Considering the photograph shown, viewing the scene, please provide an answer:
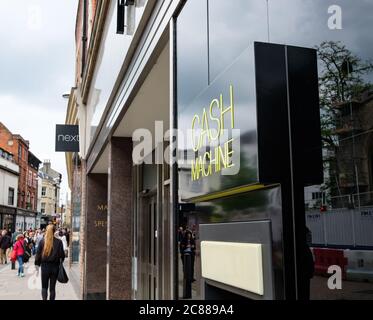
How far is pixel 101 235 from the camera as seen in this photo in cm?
1182

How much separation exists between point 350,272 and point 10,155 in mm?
56029

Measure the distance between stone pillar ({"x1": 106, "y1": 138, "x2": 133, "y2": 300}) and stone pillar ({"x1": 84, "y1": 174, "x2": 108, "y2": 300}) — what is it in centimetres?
336

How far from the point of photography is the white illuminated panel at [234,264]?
1907 mm

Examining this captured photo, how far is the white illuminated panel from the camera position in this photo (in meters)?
1.91

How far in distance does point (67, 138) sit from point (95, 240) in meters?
3.80

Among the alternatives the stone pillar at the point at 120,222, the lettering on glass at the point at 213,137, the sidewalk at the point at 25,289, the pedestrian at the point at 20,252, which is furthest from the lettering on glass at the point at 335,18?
the pedestrian at the point at 20,252

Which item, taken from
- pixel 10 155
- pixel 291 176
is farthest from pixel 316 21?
pixel 10 155

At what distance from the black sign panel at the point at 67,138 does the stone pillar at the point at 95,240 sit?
1.57m

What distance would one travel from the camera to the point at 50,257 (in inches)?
340

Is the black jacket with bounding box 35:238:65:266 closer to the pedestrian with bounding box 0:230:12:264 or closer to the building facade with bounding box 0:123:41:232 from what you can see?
the pedestrian with bounding box 0:230:12:264

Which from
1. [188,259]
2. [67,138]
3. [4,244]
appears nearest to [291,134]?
[188,259]

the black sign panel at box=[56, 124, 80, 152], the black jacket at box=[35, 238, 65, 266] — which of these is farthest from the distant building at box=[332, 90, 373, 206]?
the black sign panel at box=[56, 124, 80, 152]

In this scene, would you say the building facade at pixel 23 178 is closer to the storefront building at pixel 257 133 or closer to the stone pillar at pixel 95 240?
the stone pillar at pixel 95 240
